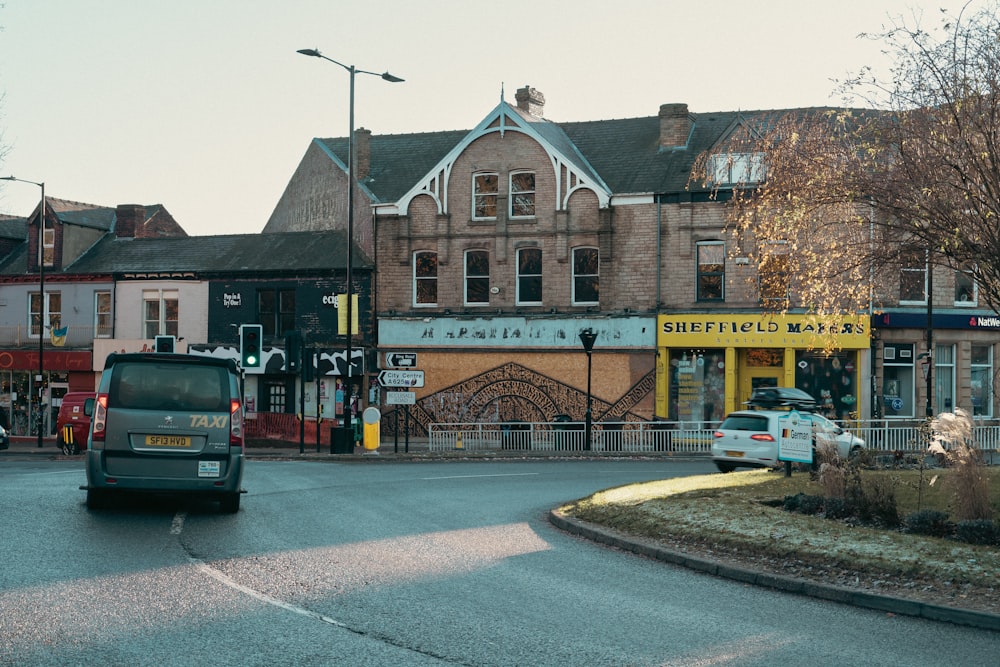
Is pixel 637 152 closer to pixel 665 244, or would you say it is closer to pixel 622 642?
pixel 665 244

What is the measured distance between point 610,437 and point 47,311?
26110 millimetres

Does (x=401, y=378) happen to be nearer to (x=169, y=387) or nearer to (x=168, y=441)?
(x=169, y=387)

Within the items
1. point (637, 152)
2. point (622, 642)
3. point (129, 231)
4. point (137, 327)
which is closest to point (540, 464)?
point (637, 152)

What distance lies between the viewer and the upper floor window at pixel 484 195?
3866cm

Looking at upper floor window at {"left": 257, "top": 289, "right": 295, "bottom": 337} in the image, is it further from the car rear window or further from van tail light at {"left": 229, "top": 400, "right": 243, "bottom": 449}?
van tail light at {"left": 229, "top": 400, "right": 243, "bottom": 449}

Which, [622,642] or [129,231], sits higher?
[129,231]

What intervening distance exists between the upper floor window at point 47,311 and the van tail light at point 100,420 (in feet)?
113

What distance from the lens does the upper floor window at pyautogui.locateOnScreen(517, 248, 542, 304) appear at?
3834 centimetres

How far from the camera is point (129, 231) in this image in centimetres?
4756

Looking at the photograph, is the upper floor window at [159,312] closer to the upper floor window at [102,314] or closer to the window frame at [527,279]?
the upper floor window at [102,314]

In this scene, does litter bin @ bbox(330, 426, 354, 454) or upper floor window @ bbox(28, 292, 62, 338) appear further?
upper floor window @ bbox(28, 292, 62, 338)

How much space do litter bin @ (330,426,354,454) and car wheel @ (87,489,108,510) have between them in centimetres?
1731

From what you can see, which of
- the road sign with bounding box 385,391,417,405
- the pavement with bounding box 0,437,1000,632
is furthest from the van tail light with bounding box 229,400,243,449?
the road sign with bounding box 385,391,417,405

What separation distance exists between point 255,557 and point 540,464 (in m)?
17.2
